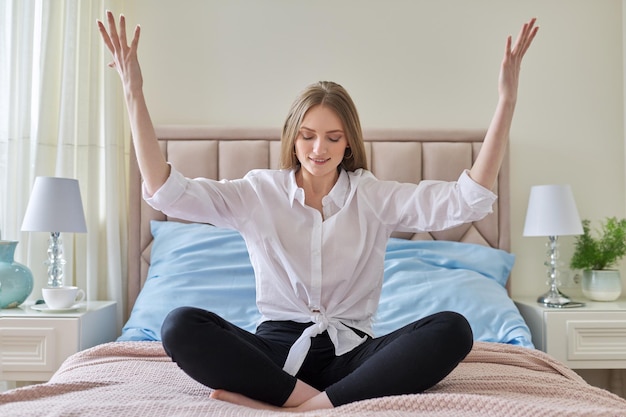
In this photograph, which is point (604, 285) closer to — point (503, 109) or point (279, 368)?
point (503, 109)

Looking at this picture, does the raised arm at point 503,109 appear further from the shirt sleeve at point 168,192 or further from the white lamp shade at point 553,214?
the white lamp shade at point 553,214

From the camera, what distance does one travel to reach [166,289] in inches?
93.8

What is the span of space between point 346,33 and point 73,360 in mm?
1939

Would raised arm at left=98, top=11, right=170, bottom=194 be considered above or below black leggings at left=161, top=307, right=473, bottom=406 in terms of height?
above

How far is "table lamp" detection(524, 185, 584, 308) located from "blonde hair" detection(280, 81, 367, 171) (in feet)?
3.80

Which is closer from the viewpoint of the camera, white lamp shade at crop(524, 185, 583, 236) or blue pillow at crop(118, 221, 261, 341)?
blue pillow at crop(118, 221, 261, 341)

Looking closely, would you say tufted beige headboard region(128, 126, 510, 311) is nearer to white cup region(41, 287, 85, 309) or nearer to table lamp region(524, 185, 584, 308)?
table lamp region(524, 185, 584, 308)

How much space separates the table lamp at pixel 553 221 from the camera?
2.61 meters

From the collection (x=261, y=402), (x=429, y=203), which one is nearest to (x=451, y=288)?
(x=429, y=203)

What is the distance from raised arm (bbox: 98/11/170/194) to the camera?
147 centimetres

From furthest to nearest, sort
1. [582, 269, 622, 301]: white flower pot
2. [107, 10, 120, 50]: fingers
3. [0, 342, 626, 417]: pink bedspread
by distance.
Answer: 1. [582, 269, 622, 301]: white flower pot
2. [107, 10, 120, 50]: fingers
3. [0, 342, 626, 417]: pink bedspread

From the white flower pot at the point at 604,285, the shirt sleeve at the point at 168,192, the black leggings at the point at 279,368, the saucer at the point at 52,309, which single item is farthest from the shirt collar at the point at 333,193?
the white flower pot at the point at 604,285

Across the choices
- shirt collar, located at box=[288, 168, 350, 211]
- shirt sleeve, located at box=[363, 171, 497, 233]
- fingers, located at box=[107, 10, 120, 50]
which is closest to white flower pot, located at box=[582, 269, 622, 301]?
shirt sleeve, located at box=[363, 171, 497, 233]

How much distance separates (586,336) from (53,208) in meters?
2.08
